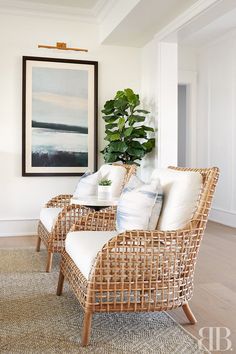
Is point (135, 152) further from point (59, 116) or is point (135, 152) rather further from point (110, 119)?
point (59, 116)

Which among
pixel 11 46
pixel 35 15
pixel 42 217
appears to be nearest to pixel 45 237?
pixel 42 217

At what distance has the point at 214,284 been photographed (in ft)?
10.1

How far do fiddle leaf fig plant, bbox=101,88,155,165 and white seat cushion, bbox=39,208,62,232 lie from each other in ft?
3.95

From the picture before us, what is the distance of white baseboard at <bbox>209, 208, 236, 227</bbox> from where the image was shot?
19.2 ft

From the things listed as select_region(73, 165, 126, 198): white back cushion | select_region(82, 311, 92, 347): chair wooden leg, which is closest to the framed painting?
select_region(73, 165, 126, 198): white back cushion

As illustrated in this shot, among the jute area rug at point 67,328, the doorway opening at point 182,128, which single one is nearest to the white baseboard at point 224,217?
the doorway opening at point 182,128

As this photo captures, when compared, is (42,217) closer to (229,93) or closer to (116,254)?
(116,254)

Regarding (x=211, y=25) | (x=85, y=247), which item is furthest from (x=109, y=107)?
(x=85, y=247)

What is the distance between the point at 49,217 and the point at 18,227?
63.1 inches

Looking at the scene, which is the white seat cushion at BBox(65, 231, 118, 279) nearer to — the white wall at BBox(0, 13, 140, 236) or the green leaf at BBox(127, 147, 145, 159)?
the green leaf at BBox(127, 147, 145, 159)

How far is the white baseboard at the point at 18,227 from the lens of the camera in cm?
494

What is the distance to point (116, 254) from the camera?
2014 millimetres

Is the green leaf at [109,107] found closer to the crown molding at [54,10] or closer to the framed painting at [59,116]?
the framed painting at [59,116]

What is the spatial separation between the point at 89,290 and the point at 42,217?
1.87 meters
